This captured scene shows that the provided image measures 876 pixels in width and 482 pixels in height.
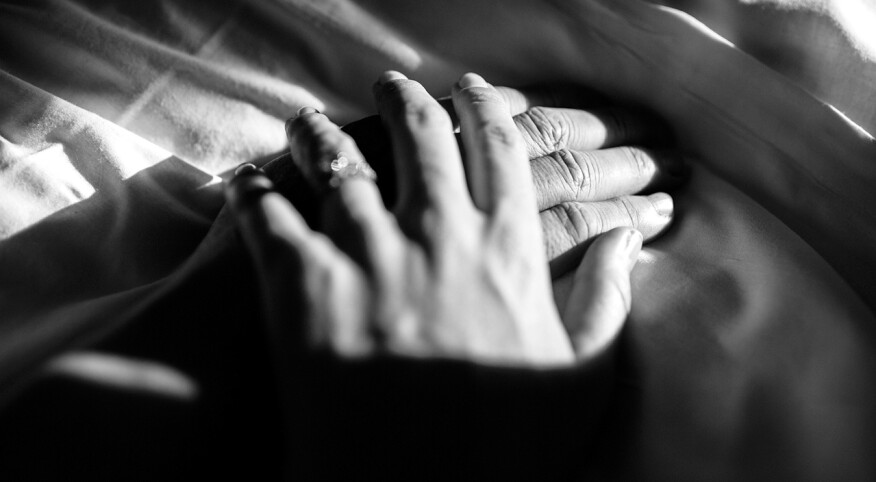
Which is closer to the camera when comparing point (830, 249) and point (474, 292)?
point (474, 292)

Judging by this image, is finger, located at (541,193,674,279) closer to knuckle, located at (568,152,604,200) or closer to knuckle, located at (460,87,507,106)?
knuckle, located at (568,152,604,200)

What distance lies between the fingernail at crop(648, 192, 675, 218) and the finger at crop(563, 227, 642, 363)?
0.08m

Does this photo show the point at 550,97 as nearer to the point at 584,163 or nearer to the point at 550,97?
the point at 550,97

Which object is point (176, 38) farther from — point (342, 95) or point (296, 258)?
point (296, 258)

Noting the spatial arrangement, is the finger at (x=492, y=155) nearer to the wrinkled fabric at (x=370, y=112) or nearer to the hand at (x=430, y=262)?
the hand at (x=430, y=262)

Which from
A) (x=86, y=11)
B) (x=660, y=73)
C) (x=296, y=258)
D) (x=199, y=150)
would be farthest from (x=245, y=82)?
(x=660, y=73)

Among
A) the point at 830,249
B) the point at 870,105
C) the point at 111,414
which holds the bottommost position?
the point at 111,414

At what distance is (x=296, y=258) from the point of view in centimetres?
44

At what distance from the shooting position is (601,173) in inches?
25.3

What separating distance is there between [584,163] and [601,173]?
21 mm

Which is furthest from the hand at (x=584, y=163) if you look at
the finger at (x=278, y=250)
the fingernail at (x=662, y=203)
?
the finger at (x=278, y=250)

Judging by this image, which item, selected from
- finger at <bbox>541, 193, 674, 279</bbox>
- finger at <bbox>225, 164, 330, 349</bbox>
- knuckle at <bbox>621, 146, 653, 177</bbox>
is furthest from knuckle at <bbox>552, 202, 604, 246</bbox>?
finger at <bbox>225, 164, 330, 349</bbox>

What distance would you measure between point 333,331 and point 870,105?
22.7 inches

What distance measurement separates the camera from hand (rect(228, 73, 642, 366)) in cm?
43
